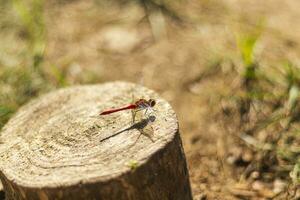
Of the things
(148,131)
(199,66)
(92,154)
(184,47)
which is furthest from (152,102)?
(184,47)

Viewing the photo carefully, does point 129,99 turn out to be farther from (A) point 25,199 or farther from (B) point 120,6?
(B) point 120,6

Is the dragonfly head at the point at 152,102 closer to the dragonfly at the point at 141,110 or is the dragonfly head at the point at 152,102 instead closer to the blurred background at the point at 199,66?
the dragonfly at the point at 141,110

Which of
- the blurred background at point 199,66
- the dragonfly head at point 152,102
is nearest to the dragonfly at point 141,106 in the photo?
the dragonfly head at point 152,102

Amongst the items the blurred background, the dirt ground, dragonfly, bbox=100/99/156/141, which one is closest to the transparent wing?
dragonfly, bbox=100/99/156/141

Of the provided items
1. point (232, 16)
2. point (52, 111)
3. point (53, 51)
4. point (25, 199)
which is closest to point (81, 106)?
point (52, 111)

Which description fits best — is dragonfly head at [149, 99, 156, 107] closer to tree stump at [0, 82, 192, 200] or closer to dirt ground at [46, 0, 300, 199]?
tree stump at [0, 82, 192, 200]

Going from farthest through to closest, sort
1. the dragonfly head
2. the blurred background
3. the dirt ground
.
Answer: the dirt ground, the blurred background, the dragonfly head

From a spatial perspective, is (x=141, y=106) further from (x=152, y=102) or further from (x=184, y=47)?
A: (x=184, y=47)
